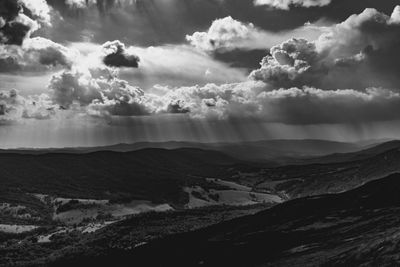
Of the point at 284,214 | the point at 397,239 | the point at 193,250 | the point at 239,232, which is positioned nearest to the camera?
the point at 397,239

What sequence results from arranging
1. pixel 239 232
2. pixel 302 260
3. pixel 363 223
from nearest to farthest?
pixel 302 260 < pixel 363 223 < pixel 239 232

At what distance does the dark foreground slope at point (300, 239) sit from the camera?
3647 inches

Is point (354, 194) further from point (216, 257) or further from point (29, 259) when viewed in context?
point (29, 259)

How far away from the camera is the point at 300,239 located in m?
127

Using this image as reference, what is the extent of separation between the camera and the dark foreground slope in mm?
92625

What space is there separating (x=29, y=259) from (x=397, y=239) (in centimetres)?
16756

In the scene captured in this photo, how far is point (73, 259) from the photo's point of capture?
177m

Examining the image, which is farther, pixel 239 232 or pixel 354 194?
pixel 354 194

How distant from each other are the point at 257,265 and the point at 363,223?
38.2 metres

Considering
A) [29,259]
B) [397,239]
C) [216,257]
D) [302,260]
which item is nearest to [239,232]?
[216,257]

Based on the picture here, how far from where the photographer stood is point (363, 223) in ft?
418

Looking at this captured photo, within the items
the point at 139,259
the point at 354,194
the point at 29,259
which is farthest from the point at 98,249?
the point at 354,194

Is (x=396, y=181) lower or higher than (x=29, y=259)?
higher

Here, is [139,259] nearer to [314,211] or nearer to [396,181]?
[314,211]
